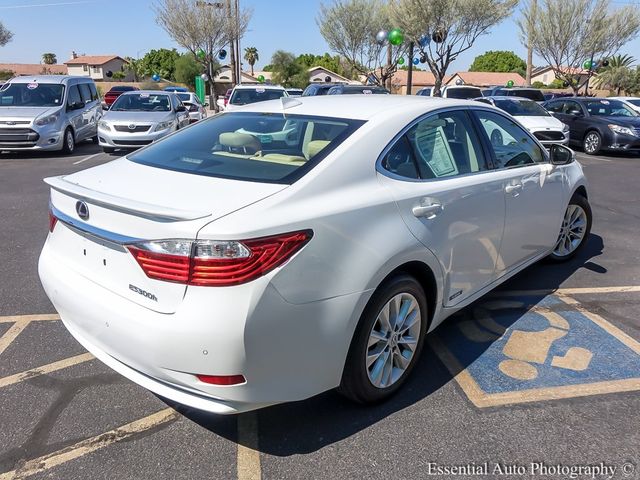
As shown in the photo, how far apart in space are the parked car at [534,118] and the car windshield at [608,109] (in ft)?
3.38

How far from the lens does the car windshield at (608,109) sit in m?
14.4

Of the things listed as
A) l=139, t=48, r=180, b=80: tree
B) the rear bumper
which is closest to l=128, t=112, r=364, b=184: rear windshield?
the rear bumper

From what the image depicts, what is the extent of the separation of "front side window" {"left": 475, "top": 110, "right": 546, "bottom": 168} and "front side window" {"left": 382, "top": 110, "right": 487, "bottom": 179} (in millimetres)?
258

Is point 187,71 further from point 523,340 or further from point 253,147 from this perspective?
point 523,340

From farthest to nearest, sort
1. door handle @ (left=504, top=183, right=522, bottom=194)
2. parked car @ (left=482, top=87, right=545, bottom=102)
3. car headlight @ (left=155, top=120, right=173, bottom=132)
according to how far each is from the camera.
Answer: parked car @ (left=482, top=87, right=545, bottom=102), car headlight @ (left=155, top=120, right=173, bottom=132), door handle @ (left=504, top=183, right=522, bottom=194)

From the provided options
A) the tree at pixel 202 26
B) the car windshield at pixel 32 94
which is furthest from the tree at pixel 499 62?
the car windshield at pixel 32 94

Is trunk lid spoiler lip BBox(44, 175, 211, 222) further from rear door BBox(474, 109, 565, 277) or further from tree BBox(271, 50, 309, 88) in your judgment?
tree BBox(271, 50, 309, 88)

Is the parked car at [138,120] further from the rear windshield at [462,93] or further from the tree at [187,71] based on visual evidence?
the tree at [187,71]

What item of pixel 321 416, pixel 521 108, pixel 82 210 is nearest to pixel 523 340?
pixel 321 416

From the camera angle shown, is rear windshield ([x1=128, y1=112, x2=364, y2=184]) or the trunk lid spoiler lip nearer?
the trunk lid spoiler lip

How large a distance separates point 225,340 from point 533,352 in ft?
7.29

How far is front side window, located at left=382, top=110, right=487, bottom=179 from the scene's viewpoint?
285cm

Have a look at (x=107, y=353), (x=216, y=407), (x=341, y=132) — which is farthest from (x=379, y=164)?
(x=107, y=353)

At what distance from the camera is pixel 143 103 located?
529 inches
